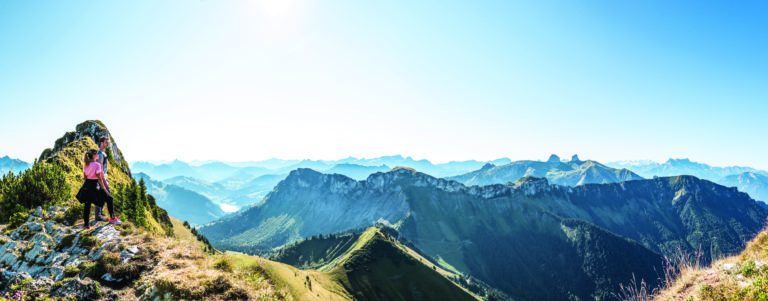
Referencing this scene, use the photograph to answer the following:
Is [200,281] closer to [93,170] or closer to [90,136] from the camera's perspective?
[93,170]

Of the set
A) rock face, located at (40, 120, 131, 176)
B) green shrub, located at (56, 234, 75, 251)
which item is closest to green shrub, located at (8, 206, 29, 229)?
green shrub, located at (56, 234, 75, 251)

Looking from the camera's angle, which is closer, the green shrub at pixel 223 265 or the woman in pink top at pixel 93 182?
the green shrub at pixel 223 265

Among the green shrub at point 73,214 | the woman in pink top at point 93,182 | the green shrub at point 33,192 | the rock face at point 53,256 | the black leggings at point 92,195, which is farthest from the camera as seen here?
the green shrub at point 33,192

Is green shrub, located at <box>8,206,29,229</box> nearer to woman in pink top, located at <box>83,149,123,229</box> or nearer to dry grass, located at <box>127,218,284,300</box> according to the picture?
woman in pink top, located at <box>83,149,123,229</box>

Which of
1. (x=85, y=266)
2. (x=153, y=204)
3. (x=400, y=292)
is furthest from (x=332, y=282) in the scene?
(x=85, y=266)

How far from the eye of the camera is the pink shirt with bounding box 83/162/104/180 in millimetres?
23578

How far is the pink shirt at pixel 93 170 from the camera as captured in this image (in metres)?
23.6

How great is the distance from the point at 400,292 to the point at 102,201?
182067mm

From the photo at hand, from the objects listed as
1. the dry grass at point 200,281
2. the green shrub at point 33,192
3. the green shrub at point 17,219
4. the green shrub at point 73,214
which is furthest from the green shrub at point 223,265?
the green shrub at point 33,192

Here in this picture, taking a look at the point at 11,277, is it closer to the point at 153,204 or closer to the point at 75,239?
the point at 75,239

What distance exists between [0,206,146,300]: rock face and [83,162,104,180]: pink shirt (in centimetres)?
337

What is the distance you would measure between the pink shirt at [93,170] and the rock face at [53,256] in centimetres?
337

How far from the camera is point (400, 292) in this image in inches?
7495

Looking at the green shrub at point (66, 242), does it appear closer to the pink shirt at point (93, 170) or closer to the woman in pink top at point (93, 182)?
the woman in pink top at point (93, 182)
